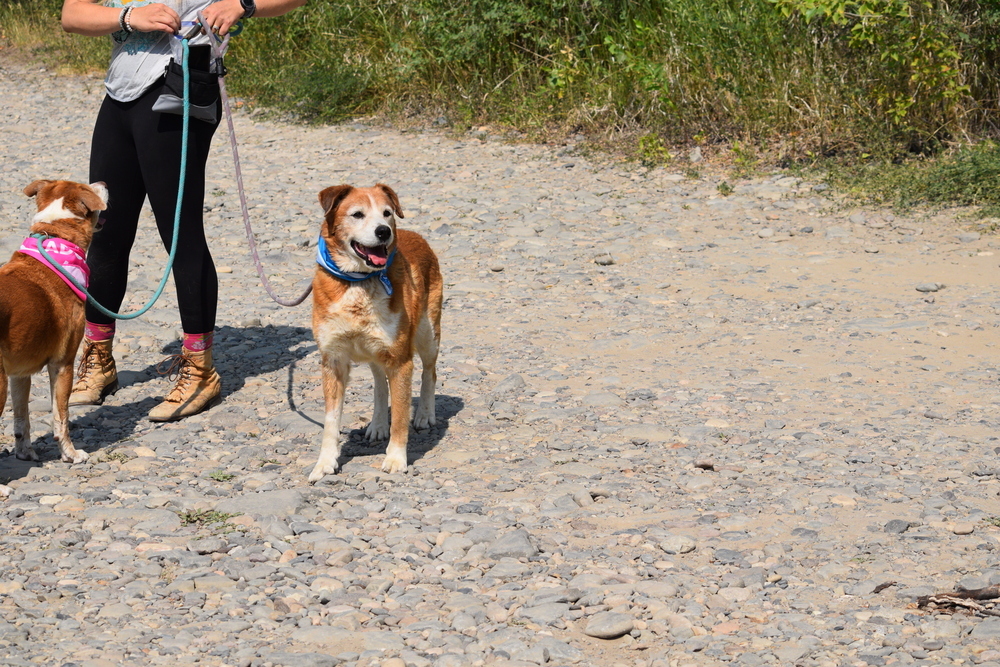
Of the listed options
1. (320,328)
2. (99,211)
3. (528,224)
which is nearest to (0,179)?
(528,224)

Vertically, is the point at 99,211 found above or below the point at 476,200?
above

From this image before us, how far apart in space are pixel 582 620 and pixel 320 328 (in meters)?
1.93

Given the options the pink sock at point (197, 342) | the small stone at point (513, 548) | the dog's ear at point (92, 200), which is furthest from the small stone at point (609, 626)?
the dog's ear at point (92, 200)

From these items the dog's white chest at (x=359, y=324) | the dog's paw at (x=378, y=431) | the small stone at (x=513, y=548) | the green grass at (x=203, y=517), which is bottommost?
the dog's paw at (x=378, y=431)

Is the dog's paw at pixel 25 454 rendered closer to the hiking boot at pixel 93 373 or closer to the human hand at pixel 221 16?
the hiking boot at pixel 93 373

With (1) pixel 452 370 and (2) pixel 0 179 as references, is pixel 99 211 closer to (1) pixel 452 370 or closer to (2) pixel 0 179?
(1) pixel 452 370

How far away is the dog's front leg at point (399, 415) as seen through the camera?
15.8ft

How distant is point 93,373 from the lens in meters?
5.73

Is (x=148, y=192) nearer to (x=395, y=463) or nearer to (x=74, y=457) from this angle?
(x=74, y=457)

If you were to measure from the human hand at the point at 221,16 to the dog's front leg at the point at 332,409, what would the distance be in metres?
1.64

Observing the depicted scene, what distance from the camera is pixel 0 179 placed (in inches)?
433

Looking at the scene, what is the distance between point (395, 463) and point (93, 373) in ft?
6.46

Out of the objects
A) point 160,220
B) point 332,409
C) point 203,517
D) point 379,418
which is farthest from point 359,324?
point 160,220

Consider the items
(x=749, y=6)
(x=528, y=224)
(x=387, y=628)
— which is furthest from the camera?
(x=749, y=6)
